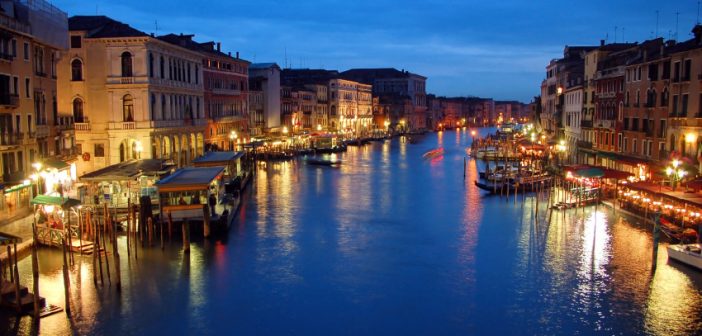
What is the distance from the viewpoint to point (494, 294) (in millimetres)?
15172

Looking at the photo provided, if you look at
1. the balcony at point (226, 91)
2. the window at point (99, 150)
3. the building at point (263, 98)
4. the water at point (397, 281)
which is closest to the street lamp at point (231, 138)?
the balcony at point (226, 91)

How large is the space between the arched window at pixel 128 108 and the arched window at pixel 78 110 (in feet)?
6.12

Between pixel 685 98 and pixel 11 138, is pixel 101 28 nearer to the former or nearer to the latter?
pixel 11 138

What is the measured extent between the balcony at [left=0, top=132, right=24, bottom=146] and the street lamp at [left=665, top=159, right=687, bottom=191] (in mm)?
21386

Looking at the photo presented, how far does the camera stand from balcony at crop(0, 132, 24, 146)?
20.6 m

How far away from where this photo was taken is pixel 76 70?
2989 centimetres

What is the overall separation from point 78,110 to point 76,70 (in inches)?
70.8

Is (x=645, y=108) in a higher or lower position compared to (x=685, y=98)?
lower

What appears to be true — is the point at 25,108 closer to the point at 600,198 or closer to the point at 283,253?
the point at 283,253

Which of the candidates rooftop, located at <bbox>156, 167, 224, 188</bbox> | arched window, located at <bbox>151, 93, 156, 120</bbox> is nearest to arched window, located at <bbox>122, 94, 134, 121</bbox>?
arched window, located at <bbox>151, 93, 156, 120</bbox>

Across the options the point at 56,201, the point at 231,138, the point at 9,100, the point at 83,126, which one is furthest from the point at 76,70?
the point at 231,138

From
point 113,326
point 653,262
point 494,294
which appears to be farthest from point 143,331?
point 653,262

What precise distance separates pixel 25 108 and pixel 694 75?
23.7 meters

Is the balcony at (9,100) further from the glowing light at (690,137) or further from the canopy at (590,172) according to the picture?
the glowing light at (690,137)
